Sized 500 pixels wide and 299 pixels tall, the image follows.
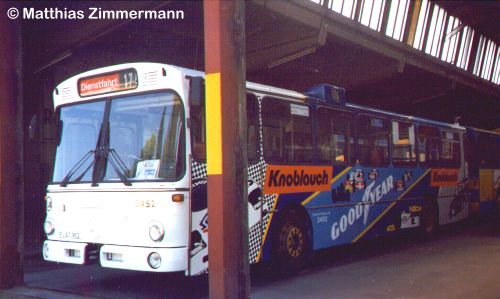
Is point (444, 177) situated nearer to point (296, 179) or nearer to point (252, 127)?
point (296, 179)

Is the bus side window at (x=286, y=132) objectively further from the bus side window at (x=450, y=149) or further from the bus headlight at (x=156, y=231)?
the bus side window at (x=450, y=149)

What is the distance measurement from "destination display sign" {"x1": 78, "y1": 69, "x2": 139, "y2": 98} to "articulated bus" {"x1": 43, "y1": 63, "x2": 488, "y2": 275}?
0.06 feet

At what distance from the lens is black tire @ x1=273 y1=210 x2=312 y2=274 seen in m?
8.72

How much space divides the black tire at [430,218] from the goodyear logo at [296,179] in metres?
4.78

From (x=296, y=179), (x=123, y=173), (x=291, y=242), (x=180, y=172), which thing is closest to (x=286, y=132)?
(x=296, y=179)

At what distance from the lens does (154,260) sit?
275 inches

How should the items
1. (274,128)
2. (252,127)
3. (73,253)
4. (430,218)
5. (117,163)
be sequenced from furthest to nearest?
(430,218) → (274,128) → (252,127) → (73,253) → (117,163)

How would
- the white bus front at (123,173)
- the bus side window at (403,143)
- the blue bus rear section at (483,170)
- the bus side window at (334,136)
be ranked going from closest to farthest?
the white bus front at (123,173) → the bus side window at (334,136) → the bus side window at (403,143) → the blue bus rear section at (483,170)

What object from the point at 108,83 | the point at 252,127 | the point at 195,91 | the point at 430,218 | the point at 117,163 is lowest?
the point at 430,218

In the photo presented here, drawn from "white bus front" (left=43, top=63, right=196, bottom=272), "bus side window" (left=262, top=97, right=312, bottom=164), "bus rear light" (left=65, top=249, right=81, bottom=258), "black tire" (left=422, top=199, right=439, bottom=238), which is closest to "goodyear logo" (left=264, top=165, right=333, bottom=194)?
"bus side window" (left=262, top=97, right=312, bottom=164)

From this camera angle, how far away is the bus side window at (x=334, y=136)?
9.89 meters

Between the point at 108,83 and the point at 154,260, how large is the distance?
264 centimetres

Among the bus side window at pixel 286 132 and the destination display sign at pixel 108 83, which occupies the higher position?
the destination display sign at pixel 108 83

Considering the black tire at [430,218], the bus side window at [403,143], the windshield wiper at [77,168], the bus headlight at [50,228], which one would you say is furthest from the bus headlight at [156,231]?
the black tire at [430,218]
